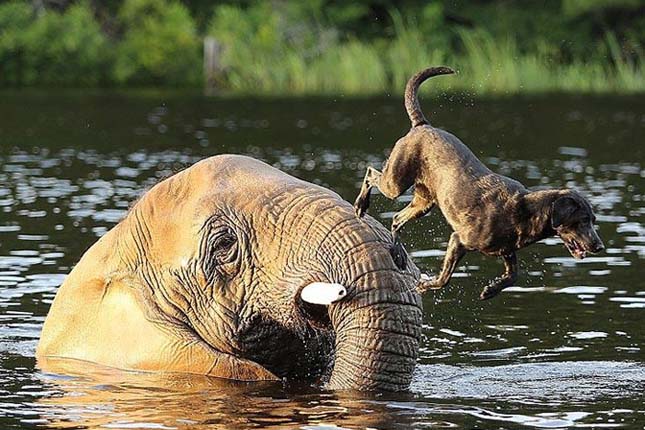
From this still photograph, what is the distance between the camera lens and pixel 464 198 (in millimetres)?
9797

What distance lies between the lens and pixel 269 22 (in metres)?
60.8

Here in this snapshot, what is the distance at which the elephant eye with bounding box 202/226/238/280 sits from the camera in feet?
33.7

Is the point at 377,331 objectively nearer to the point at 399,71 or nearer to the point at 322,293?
the point at 322,293

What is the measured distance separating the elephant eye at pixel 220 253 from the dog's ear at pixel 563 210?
1991 mm

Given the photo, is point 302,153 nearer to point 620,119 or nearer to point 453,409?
point 620,119

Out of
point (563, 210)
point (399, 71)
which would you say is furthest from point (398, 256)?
point (399, 71)

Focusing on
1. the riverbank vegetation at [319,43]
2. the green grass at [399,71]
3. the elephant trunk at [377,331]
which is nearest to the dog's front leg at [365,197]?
the elephant trunk at [377,331]

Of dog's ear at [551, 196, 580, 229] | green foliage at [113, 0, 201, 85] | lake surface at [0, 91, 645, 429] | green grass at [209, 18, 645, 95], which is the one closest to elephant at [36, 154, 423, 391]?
lake surface at [0, 91, 645, 429]

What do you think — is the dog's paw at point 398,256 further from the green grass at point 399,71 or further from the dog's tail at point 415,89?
the green grass at point 399,71

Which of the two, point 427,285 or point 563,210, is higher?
point 563,210

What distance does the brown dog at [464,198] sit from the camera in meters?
9.70

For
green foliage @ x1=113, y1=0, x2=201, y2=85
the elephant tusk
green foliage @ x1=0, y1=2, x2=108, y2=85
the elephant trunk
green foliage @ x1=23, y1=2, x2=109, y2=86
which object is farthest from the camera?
green foliage @ x1=113, y1=0, x2=201, y2=85

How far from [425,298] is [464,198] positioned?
543 cm

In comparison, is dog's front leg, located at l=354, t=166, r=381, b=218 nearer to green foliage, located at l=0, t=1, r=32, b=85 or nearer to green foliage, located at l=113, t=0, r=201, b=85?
green foliage, located at l=0, t=1, r=32, b=85
